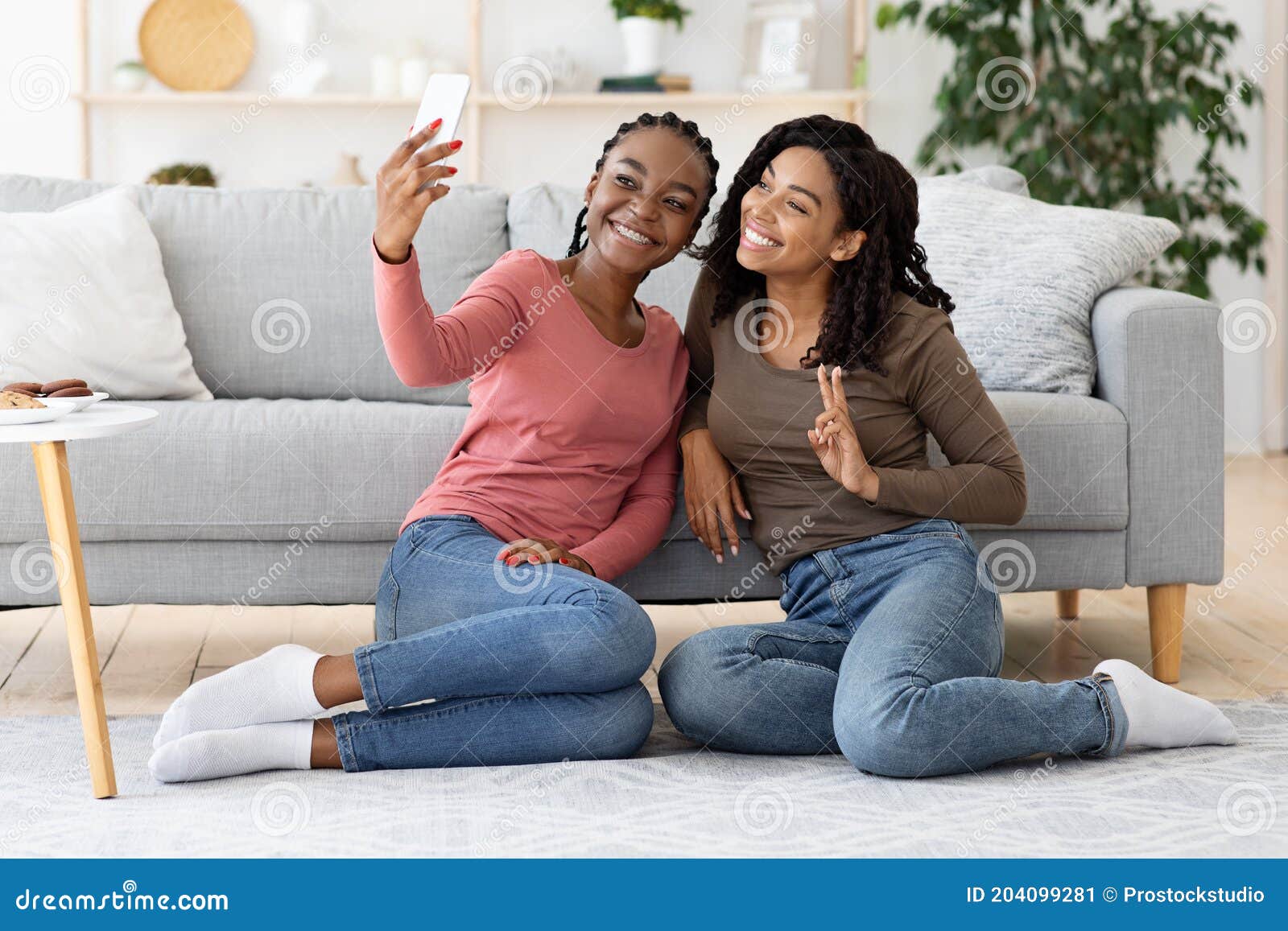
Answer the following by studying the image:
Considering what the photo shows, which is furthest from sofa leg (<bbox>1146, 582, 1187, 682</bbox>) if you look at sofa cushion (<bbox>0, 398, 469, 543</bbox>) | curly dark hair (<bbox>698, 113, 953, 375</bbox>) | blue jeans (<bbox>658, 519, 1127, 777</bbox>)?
sofa cushion (<bbox>0, 398, 469, 543</bbox>)

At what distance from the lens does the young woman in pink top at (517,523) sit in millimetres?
1481

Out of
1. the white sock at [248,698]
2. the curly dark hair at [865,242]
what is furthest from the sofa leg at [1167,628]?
the white sock at [248,698]

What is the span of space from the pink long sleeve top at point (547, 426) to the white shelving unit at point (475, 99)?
8.49ft

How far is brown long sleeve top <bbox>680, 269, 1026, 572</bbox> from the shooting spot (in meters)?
1.64

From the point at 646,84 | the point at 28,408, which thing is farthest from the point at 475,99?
the point at 28,408

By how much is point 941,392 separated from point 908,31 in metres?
3.07

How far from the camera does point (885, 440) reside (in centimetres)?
167

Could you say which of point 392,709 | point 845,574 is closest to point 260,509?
point 392,709

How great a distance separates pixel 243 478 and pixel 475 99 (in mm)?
2577

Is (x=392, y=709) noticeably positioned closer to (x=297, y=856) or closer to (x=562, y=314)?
(x=297, y=856)

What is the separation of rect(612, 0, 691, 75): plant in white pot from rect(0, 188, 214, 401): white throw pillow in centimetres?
228

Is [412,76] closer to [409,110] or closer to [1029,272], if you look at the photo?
[409,110]

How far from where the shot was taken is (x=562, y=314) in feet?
5.50

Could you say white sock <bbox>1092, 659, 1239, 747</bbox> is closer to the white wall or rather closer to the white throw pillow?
the white throw pillow
